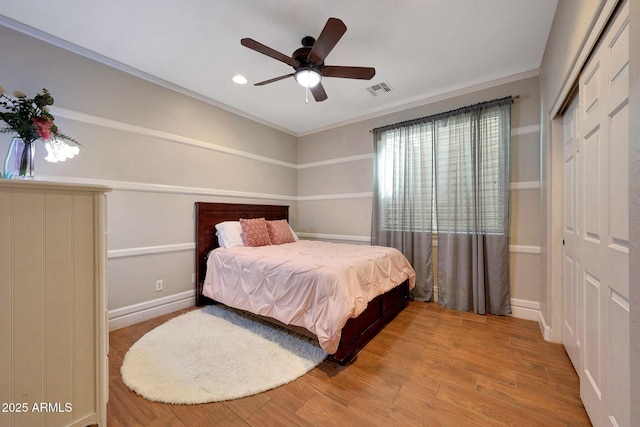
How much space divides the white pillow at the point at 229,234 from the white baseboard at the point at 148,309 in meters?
0.73

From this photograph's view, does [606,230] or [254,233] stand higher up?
[606,230]

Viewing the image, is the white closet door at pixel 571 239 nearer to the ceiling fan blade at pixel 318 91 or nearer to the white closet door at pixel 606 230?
the white closet door at pixel 606 230

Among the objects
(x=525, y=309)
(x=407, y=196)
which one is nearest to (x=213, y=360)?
(x=407, y=196)

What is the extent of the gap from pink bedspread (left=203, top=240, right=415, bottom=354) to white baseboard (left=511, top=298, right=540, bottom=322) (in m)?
1.09

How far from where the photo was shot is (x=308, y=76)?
2.13m

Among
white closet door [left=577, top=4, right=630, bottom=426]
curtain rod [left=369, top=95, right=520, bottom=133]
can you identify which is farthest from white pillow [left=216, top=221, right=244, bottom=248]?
white closet door [left=577, top=4, right=630, bottom=426]

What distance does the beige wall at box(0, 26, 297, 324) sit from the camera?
215 centimetres

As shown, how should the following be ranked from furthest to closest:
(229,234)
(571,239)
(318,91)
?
(229,234), (318,91), (571,239)

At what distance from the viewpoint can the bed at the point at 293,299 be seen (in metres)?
1.88

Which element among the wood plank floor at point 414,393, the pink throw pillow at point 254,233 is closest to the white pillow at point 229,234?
the pink throw pillow at point 254,233

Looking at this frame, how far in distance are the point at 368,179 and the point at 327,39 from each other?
227cm

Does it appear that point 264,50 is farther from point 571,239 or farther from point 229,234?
point 571,239

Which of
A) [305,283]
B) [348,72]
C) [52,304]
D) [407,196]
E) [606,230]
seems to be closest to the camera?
[52,304]

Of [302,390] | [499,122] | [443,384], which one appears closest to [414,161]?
[499,122]
